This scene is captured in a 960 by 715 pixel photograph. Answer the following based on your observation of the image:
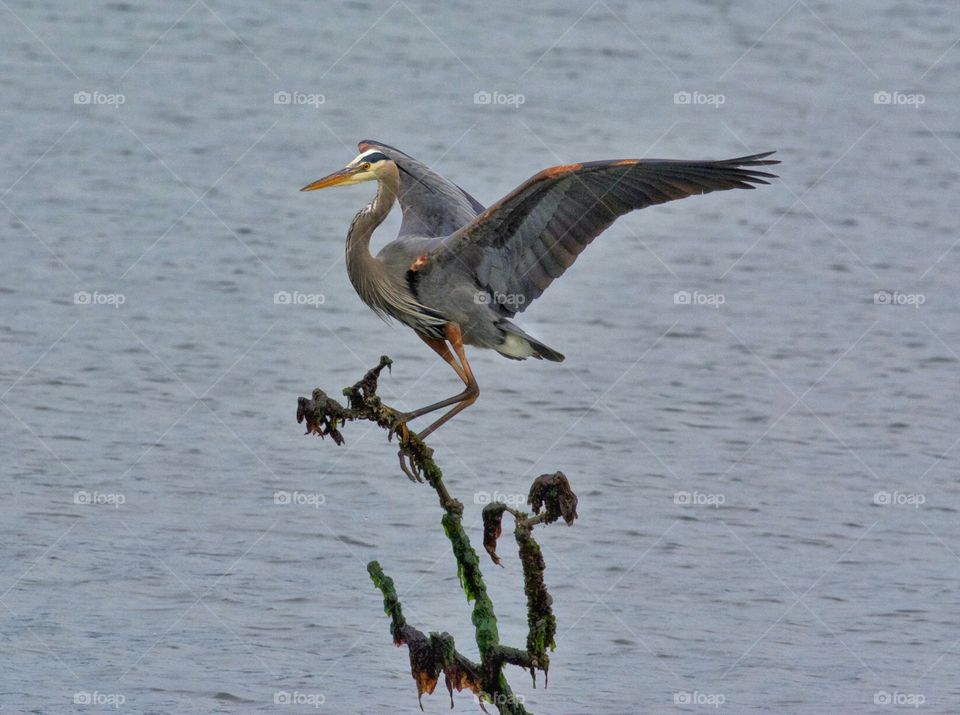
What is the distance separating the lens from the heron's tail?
30.4ft

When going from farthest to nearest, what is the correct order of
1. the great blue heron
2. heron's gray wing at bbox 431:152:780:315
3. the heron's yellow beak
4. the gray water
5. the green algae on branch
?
the gray water
the heron's yellow beak
the great blue heron
heron's gray wing at bbox 431:152:780:315
the green algae on branch

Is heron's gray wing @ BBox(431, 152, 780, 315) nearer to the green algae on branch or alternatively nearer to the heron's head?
the heron's head

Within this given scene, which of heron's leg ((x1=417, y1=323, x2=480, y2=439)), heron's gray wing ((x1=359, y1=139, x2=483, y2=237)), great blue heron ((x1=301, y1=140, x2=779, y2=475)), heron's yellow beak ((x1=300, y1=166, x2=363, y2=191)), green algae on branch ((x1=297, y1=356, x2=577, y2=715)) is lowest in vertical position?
green algae on branch ((x1=297, y1=356, x2=577, y2=715))

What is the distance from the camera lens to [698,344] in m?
14.1

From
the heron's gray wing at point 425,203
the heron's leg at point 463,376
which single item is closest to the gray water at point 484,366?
the heron's leg at point 463,376

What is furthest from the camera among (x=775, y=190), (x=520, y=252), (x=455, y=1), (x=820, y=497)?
(x=455, y=1)

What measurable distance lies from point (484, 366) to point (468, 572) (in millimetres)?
5831

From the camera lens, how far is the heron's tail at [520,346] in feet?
30.4

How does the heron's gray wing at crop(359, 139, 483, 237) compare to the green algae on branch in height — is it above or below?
above

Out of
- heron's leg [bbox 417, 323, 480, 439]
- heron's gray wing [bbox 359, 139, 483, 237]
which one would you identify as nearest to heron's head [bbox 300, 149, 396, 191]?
heron's gray wing [bbox 359, 139, 483, 237]

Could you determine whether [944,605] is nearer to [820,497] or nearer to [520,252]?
[820,497]

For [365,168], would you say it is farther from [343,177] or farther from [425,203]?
[425,203]

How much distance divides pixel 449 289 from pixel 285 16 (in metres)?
11.8

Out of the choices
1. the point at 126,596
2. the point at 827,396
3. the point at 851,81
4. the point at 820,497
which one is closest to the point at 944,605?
the point at 820,497
